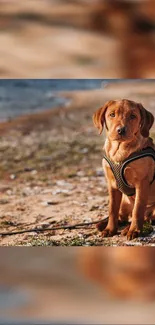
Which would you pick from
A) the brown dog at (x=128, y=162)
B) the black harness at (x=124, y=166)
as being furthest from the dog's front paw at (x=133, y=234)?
the black harness at (x=124, y=166)

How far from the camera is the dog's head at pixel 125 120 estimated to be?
1.87 meters

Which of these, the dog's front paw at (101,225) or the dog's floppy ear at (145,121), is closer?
the dog's floppy ear at (145,121)

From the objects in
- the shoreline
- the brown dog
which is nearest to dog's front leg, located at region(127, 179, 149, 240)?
the brown dog

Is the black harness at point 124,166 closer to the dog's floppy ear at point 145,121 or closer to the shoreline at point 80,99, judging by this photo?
the dog's floppy ear at point 145,121

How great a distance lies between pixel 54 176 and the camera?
2.08 m

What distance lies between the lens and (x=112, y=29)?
1.97 meters

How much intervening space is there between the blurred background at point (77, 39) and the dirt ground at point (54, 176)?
126 mm

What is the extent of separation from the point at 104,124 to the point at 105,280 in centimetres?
51

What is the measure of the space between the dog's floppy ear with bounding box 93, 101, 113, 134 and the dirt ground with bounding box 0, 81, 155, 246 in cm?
5

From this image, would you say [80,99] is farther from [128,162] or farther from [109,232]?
[109,232]

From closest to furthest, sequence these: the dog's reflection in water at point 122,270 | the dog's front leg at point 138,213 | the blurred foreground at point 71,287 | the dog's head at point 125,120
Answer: the blurred foreground at point 71,287 → the dog's reflection in water at point 122,270 → the dog's head at point 125,120 → the dog's front leg at point 138,213

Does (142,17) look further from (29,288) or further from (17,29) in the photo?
(29,288)

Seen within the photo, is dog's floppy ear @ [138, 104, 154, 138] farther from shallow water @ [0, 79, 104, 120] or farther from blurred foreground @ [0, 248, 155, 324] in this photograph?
blurred foreground @ [0, 248, 155, 324]

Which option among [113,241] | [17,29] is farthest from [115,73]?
[113,241]
